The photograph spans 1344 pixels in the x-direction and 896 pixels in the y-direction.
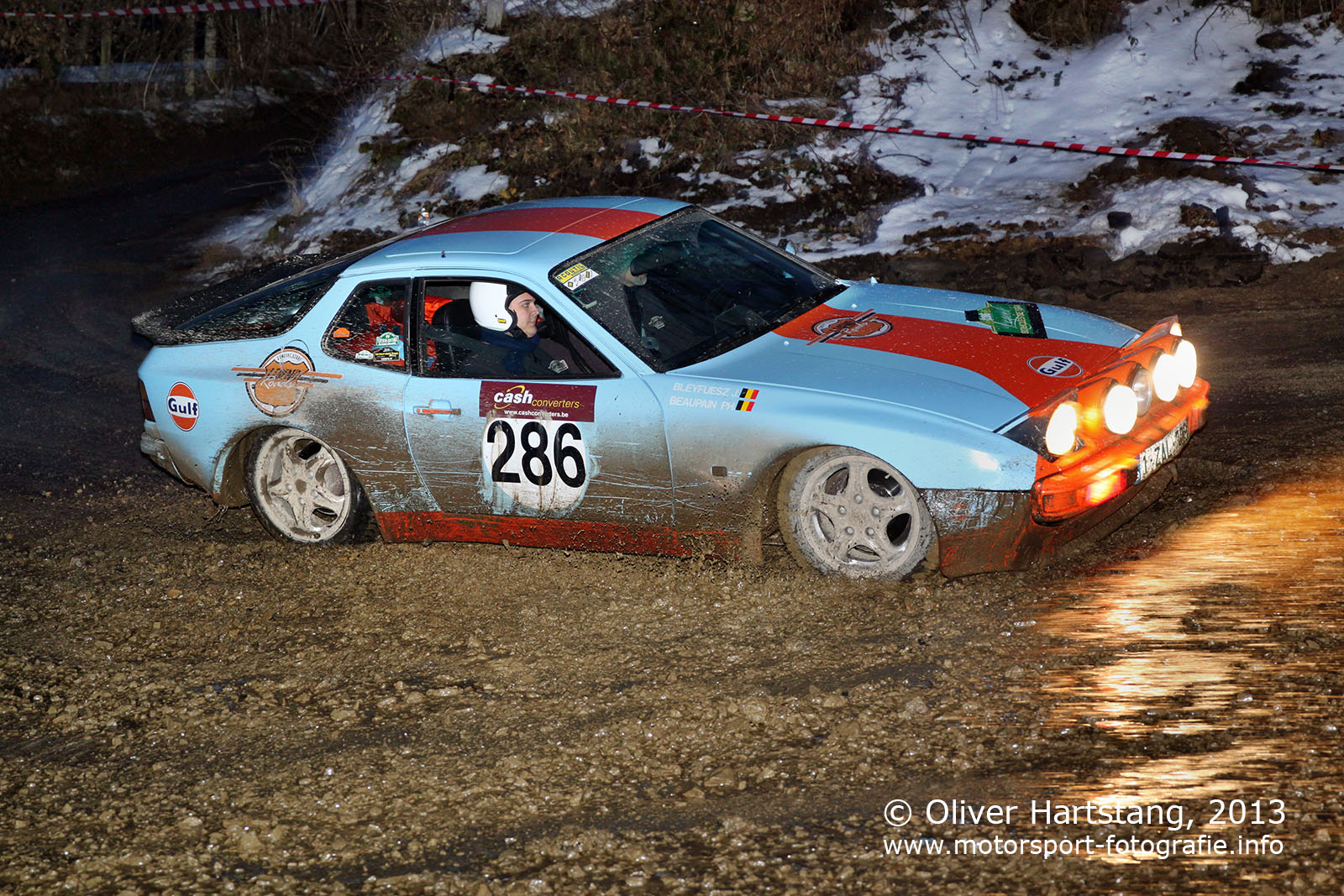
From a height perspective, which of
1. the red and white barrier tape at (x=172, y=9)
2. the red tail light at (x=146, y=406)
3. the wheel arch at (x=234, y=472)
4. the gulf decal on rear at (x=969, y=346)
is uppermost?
the red and white barrier tape at (x=172, y=9)

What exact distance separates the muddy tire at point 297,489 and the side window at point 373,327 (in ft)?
1.75

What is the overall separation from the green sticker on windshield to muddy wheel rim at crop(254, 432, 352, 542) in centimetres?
304

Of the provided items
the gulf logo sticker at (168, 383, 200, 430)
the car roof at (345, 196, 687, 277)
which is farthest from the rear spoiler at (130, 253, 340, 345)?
the car roof at (345, 196, 687, 277)

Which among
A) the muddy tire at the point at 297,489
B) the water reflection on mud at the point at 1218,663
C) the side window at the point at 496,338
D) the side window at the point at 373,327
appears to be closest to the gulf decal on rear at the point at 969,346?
the water reflection on mud at the point at 1218,663

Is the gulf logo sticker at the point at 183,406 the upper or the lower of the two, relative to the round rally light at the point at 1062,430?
lower

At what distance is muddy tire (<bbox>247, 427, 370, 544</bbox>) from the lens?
5836 mm

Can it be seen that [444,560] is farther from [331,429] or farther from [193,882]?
[193,882]

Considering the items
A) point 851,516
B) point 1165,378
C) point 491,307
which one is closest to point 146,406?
point 491,307

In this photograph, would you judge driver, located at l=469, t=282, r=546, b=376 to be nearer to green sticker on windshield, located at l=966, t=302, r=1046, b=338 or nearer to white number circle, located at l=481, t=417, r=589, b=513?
white number circle, located at l=481, t=417, r=589, b=513

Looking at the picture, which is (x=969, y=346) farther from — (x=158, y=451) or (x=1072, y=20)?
(x=1072, y=20)

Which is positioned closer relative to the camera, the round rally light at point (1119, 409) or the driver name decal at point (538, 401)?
the round rally light at point (1119, 409)

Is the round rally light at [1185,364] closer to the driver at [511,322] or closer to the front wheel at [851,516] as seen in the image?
the front wheel at [851,516]

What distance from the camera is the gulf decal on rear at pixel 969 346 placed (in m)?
4.61

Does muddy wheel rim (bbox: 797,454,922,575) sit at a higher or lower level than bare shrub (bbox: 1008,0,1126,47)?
lower
